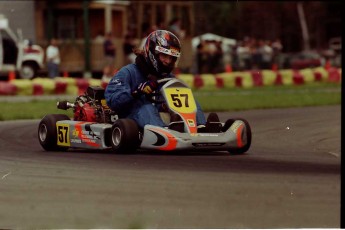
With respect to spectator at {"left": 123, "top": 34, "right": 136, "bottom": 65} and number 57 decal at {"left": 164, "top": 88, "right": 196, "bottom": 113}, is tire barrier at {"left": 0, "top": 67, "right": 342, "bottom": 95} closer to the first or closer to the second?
spectator at {"left": 123, "top": 34, "right": 136, "bottom": 65}

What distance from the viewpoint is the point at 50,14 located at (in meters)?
27.1

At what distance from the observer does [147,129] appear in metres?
9.16

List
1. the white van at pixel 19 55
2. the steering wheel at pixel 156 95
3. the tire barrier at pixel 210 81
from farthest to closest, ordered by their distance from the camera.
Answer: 1. the white van at pixel 19 55
2. the tire barrier at pixel 210 81
3. the steering wheel at pixel 156 95

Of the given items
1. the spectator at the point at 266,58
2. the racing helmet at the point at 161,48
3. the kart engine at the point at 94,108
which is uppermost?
the racing helmet at the point at 161,48

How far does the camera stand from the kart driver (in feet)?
30.7

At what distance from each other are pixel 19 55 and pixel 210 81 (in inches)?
186

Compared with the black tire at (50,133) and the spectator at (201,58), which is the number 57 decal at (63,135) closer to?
the black tire at (50,133)

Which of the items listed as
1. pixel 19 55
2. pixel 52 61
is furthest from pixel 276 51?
pixel 52 61

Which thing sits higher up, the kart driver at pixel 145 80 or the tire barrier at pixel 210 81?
the kart driver at pixel 145 80

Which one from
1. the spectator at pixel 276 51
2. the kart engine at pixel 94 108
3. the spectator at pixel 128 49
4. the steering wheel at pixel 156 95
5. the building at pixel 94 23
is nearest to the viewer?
the steering wheel at pixel 156 95

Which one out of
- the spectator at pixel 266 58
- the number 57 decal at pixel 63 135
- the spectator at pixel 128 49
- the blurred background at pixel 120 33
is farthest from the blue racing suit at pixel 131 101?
the spectator at pixel 266 58

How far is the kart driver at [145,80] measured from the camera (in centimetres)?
934

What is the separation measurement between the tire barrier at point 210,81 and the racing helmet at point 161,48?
589 centimetres

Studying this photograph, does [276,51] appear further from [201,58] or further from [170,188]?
[170,188]
